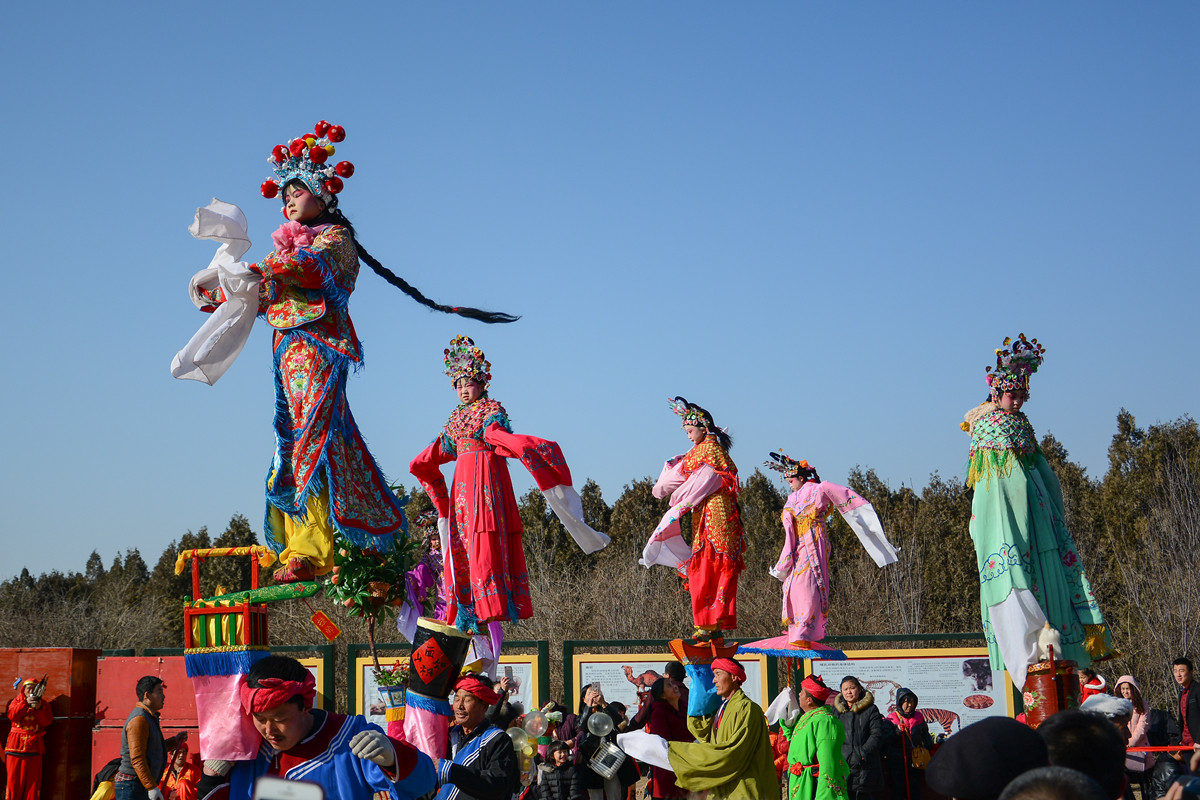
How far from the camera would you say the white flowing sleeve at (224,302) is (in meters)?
6.67

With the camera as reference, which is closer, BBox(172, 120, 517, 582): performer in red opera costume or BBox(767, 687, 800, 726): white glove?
BBox(172, 120, 517, 582): performer in red opera costume

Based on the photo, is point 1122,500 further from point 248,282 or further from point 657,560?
point 248,282

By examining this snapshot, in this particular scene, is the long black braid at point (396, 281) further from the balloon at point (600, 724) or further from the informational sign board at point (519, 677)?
the informational sign board at point (519, 677)

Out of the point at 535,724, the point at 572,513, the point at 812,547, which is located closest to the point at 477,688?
the point at 535,724

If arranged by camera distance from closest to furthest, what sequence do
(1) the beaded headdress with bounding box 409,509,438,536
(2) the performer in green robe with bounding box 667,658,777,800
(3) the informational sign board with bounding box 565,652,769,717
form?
(2) the performer in green robe with bounding box 667,658,777,800, (1) the beaded headdress with bounding box 409,509,438,536, (3) the informational sign board with bounding box 565,652,769,717

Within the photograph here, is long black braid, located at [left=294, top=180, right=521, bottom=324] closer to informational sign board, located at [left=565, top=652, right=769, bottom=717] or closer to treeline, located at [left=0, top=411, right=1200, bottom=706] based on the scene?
informational sign board, located at [left=565, top=652, right=769, bottom=717]

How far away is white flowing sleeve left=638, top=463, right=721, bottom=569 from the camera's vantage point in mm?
9523

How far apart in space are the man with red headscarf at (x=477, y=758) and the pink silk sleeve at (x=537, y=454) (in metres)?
2.68

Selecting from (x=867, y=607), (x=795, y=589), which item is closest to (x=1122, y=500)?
(x=867, y=607)

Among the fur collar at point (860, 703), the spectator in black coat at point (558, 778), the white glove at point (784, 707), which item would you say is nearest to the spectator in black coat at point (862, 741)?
the fur collar at point (860, 703)

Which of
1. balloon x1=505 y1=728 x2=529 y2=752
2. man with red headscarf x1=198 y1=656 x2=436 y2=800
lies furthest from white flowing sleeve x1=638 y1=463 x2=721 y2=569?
man with red headscarf x1=198 y1=656 x2=436 y2=800

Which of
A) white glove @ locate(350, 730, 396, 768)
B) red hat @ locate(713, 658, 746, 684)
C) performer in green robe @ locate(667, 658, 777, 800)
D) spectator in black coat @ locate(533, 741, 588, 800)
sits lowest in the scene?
spectator in black coat @ locate(533, 741, 588, 800)

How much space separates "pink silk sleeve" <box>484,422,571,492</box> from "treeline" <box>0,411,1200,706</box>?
34.5ft

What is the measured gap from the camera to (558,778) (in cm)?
876
